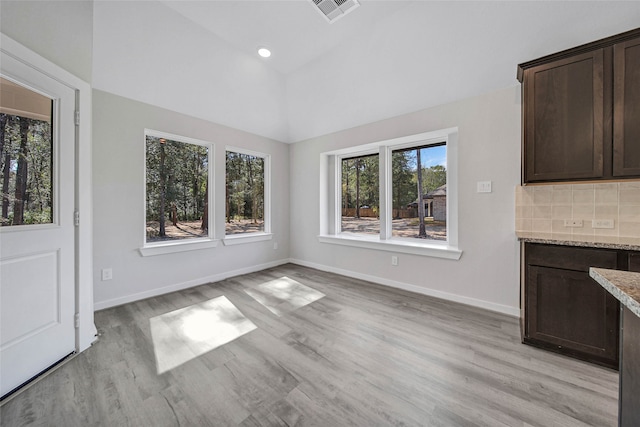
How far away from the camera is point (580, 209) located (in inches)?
90.4

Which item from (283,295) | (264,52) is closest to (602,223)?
(283,295)

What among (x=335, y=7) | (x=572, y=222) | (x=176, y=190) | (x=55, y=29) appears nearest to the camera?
(x=55, y=29)

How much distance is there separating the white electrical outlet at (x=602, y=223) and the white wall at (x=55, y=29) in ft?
14.9

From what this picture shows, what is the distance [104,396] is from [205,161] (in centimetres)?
302

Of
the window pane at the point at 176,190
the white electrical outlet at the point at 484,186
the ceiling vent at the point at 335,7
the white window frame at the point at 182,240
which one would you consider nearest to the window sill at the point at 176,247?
the white window frame at the point at 182,240

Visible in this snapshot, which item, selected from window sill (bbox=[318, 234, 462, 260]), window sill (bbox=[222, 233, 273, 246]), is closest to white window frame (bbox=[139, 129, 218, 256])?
window sill (bbox=[222, 233, 273, 246])

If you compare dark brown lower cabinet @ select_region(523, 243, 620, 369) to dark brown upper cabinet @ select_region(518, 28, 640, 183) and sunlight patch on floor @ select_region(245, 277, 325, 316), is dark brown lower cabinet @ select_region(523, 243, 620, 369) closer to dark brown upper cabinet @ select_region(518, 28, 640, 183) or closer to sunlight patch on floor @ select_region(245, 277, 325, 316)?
dark brown upper cabinet @ select_region(518, 28, 640, 183)

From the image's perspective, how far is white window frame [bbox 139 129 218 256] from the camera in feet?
10.2

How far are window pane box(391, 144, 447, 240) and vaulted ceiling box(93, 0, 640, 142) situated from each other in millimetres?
683

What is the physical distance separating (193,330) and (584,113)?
150 inches

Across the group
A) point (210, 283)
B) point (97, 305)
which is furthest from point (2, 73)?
point (210, 283)

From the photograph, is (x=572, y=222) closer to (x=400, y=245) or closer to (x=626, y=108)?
(x=626, y=108)

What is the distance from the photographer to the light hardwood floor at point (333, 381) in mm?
1390

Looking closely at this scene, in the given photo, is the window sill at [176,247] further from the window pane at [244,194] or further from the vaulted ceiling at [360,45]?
the vaulted ceiling at [360,45]
